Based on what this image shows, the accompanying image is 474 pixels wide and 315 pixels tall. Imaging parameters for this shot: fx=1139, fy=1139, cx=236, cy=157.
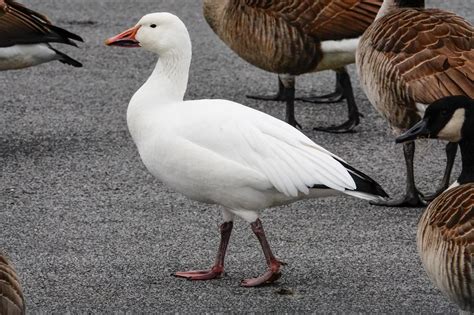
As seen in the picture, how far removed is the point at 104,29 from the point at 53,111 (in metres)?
2.99

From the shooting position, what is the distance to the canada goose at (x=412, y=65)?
725 centimetres

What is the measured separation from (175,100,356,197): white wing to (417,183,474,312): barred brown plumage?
62 cm

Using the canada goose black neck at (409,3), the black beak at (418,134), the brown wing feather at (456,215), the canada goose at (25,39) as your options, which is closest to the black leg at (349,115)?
the canada goose black neck at (409,3)

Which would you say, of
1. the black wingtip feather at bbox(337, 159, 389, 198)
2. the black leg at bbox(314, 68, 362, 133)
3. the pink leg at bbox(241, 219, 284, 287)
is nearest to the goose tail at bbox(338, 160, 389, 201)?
the black wingtip feather at bbox(337, 159, 389, 198)

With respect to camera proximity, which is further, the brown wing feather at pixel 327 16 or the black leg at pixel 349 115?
the black leg at pixel 349 115

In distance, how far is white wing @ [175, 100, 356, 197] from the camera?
231 inches

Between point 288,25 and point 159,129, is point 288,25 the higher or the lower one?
the lower one

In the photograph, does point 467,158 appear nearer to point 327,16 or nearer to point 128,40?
point 128,40

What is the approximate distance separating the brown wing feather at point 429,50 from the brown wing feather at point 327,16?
46.6 inches

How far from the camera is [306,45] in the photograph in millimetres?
9180

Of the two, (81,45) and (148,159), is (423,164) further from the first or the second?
(81,45)

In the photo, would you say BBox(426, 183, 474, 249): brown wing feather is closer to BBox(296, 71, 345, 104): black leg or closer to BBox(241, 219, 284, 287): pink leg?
BBox(241, 219, 284, 287): pink leg

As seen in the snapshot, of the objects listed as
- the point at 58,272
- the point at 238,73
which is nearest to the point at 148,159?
the point at 58,272

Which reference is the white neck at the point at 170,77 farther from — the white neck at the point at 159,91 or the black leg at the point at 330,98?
the black leg at the point at 330,98
